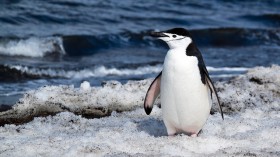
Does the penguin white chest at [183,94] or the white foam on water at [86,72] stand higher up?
the penguin white chest at [183,94]

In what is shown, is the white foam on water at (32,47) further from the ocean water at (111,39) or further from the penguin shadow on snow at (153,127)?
the penguin shadow on snow at (153,127)

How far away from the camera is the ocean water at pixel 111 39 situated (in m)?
10.6

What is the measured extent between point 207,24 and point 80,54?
490cm

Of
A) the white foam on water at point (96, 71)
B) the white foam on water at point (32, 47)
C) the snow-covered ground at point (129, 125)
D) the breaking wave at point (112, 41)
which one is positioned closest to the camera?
the snow-covered ground at point (129, 125)

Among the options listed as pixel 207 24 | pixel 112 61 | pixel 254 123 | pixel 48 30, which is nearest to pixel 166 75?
pixel 254 123

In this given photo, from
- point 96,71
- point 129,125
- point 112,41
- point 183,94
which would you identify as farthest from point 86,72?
point 183,94

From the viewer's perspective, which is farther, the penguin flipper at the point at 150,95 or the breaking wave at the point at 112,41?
the breaking wave at the point at 112,41

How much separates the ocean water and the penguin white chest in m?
3.10

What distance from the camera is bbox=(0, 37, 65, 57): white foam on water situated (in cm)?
1257

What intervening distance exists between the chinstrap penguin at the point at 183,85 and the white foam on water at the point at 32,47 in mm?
7612

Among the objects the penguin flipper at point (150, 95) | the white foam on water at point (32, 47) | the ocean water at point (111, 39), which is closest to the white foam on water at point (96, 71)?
the ocean water at point (111, 39)

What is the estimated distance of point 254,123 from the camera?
575 cm

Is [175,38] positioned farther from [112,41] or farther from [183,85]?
[112,41]

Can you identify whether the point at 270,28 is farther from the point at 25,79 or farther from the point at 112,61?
the point at 25,79
